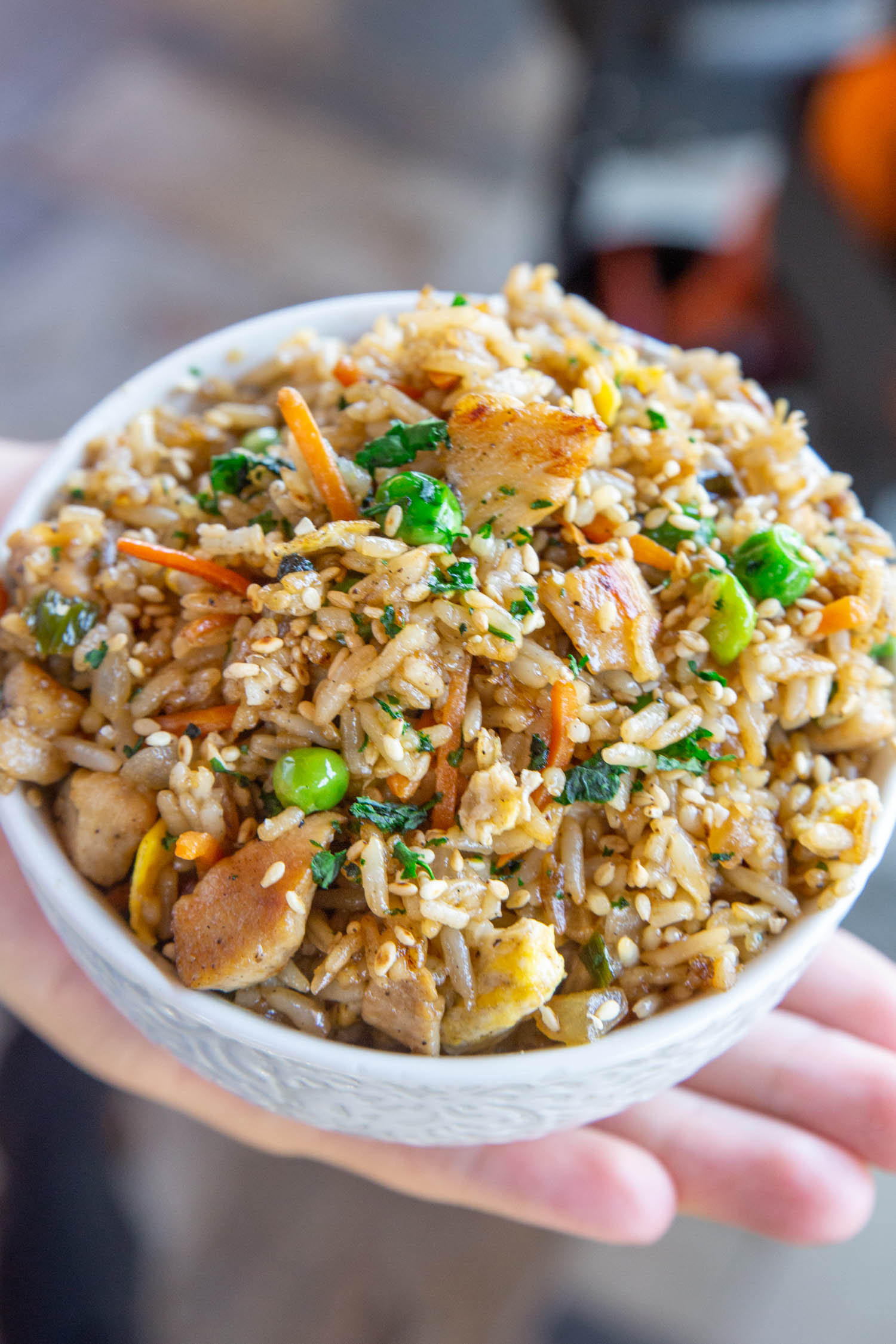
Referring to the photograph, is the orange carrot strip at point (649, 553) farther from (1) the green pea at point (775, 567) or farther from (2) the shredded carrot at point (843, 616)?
(2) the shredded carrot at point (843, 616)

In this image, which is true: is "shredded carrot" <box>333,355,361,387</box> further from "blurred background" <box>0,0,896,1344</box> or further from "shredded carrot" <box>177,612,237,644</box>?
"blurred background" <box>0,0,896,1344</box>

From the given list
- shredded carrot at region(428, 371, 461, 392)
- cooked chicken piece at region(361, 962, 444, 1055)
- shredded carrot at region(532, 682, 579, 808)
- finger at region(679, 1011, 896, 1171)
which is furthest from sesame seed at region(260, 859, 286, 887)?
finger at region(679, 1011, 896, 1171)

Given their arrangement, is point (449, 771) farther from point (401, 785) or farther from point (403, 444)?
point (403, 444)

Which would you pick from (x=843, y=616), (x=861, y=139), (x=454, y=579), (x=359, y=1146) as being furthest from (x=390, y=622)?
(x=861, y=139)

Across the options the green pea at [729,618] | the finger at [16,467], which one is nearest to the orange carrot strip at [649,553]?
the green pea at [729,618]

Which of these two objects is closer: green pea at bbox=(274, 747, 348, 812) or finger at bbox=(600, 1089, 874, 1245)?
green pea at bbox=(274, 747, 348, 812)

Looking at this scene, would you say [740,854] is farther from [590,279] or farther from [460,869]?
[590,279]
